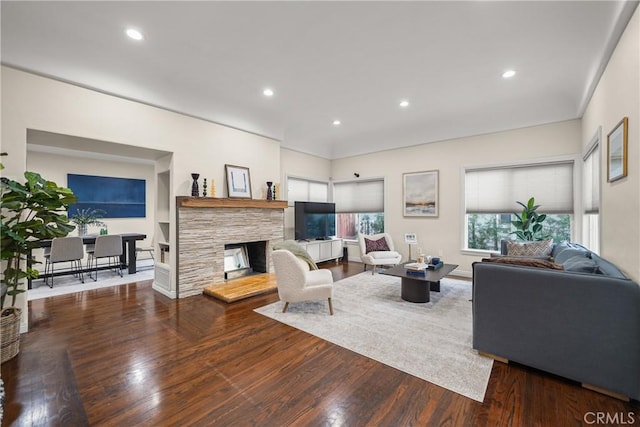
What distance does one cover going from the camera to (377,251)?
5.73m

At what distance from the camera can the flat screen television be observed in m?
6.11

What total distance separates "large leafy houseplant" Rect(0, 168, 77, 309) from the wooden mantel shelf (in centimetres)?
135

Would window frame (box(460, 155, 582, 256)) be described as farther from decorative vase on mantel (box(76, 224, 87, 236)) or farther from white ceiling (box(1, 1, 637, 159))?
decorative vase on mantel (box(76, 224, 87, 236))

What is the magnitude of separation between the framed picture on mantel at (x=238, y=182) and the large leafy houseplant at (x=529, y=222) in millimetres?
4832

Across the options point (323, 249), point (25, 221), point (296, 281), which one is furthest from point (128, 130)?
point (323, 249)

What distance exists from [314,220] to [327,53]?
3.96 meters

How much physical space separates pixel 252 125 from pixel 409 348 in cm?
439

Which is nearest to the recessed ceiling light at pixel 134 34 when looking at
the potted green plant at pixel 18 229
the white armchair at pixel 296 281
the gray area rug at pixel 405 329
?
the potted green plant at pixel 18 229

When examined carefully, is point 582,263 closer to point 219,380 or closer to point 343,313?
point 343,313

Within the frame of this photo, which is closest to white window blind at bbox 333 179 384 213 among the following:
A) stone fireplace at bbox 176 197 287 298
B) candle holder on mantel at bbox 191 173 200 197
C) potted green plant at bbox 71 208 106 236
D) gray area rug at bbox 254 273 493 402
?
stone fireplace at bbox 176 197 287 298

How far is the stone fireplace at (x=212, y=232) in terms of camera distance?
4102 mm

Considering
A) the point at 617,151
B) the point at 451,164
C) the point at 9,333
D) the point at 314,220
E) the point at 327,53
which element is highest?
the point at 327,53

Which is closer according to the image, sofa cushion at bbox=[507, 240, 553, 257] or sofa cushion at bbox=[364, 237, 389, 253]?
sofa cushion at bbox=[507, 240, 553, 257]

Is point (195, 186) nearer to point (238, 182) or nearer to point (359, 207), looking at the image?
point (238, 182)
